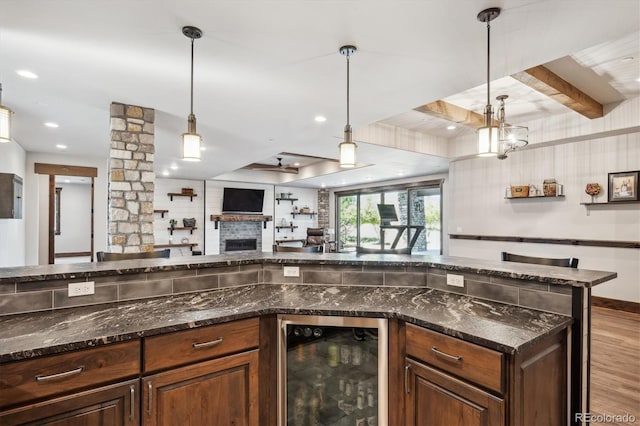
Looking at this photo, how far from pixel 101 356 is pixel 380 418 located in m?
1.33

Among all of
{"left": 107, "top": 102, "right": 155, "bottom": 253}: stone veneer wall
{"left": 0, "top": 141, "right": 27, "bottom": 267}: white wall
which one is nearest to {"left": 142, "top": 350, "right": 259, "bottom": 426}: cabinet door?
{"left": 107, "top": 102, "right": 155, "bottom": 253}: stone veneer wall

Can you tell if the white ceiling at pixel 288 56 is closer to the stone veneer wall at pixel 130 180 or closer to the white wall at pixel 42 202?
the stone veneer wall at pixel 130 180

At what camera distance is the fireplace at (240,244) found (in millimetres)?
9477

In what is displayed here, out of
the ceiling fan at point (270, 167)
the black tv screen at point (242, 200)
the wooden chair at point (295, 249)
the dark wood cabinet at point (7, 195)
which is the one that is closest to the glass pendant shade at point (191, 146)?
the wooden chair at point (295, 249)

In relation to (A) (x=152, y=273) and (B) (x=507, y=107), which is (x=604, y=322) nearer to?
(B) (x=507, y=107)

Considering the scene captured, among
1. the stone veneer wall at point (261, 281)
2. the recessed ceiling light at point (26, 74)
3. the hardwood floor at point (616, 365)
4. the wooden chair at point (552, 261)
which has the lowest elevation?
the hardwood floor at point (616, 365)

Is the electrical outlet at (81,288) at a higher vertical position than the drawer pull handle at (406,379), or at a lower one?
higher

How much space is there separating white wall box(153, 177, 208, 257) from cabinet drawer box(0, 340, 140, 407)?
7.83 m

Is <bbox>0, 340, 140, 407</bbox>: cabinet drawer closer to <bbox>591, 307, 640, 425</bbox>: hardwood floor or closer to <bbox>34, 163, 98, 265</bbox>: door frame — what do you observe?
<bbox>591, 307, 640, 425</bbox>: hardwood floor

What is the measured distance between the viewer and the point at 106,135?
182 inches

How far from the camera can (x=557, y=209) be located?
4.96 m

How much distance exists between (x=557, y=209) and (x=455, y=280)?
4105 mm

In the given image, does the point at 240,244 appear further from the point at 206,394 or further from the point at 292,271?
the point at 206,394

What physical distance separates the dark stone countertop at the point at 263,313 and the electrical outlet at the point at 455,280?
0.07 m
